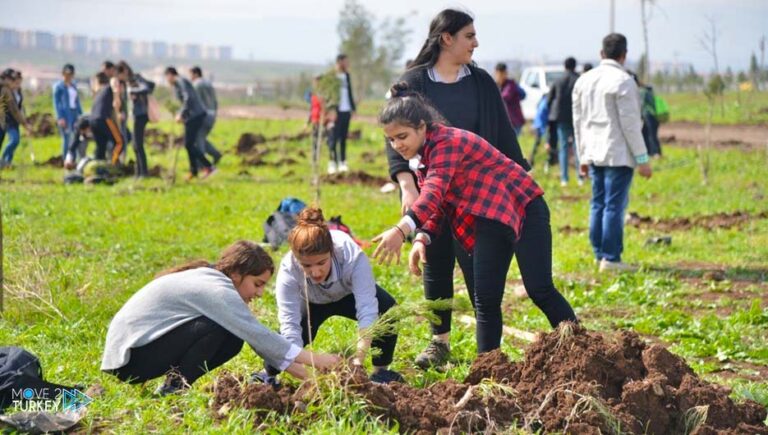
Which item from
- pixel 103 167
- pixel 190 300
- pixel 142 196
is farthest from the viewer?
pixel 103 167

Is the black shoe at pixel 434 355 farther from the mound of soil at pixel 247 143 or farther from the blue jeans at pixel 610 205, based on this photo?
the mound of soil at pixel 247 143

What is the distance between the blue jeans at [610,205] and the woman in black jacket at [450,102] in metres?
3.41

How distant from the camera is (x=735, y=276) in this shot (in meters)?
9.33

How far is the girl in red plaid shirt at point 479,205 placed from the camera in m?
5.18

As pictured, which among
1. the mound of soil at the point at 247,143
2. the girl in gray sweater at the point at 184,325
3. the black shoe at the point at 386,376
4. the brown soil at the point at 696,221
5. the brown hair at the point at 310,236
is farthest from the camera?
the mound of soil at the point at 247,143

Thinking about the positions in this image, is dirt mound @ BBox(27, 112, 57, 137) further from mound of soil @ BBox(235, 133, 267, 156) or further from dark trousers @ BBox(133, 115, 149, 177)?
dark trousers @ BBox(133, 115, 149, 177)

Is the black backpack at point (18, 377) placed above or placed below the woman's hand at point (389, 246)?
below

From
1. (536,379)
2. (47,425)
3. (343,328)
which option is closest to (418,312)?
(536,379)

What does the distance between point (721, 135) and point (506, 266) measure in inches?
869

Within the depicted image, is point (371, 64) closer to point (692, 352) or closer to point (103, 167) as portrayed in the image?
point (103, 167)

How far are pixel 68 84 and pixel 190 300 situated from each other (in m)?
16.1

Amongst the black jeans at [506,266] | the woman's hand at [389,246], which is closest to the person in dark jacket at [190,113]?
the black jeans at [506,266]

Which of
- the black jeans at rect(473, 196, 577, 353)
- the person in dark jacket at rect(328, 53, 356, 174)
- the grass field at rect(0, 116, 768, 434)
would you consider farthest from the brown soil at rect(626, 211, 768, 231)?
the black jeans at rect(473, 196, 577, 353)

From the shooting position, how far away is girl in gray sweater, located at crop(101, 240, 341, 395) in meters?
5.05
